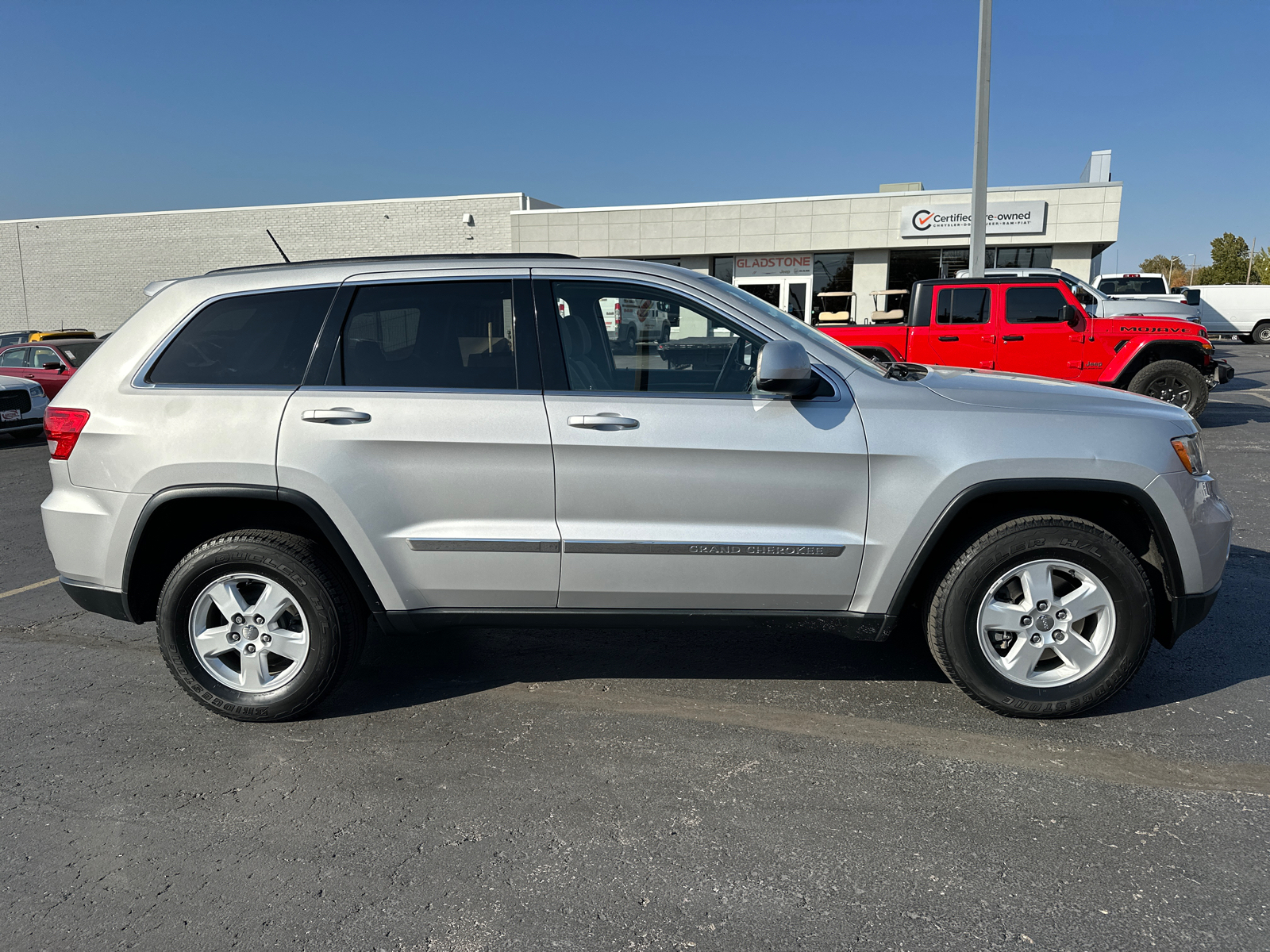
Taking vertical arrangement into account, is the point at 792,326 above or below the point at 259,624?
above

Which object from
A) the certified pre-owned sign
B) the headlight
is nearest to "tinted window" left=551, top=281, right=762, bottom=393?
the headlight

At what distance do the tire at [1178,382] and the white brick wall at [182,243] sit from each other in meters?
21.3

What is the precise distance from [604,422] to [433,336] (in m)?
0.81

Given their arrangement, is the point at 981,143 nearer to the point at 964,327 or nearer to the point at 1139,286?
the point at 964,327

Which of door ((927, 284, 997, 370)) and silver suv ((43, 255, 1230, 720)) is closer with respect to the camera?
silver suv ((43, 255, 1230, 720))

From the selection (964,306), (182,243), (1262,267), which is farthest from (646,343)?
(1262,267)

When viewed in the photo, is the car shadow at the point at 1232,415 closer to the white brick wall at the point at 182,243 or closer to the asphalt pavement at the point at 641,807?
the asphalt pavement at the point at 641,807

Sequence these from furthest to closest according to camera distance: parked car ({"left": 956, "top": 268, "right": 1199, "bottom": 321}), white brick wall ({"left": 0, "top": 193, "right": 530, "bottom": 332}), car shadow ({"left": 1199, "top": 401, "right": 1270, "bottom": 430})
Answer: white brick wall ({"left": 0, "top": 193, "right": 530, "bottom": 332})
parked car ({"left": 956, "top": 268, "right": 1199, "bottom": 321})
car shadow ({"left": 1199, "top": 401, "right": 1270, "bottom": 430})

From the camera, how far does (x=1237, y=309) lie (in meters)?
36.3

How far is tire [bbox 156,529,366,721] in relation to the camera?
3482 mm

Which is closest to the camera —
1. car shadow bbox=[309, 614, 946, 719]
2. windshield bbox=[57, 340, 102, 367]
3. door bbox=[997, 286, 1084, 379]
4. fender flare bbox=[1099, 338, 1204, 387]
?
car shadow bbox=[309, 614, 946, 719]

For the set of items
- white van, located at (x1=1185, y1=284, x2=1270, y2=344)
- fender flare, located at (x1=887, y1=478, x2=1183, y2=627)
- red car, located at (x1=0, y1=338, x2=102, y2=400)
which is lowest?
fender flare, located at (x1=887, y1=478, x2=1183, y2=627)

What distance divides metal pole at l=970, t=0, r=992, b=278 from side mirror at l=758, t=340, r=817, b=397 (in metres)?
11.5

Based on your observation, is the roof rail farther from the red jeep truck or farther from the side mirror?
the red jeep truck
